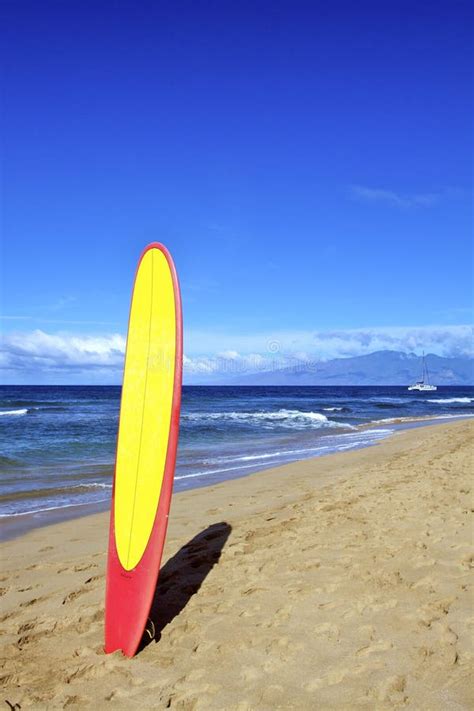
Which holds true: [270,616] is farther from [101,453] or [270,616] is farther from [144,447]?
[101,453]

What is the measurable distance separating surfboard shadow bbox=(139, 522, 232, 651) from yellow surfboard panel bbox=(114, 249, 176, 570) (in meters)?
0.46

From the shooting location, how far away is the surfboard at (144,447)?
3.22m

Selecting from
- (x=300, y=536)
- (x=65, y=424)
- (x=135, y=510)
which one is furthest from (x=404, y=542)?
(x=65, y=424)

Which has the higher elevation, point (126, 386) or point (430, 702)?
point (126, 386)

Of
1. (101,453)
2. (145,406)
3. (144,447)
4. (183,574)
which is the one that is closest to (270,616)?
(183,574)

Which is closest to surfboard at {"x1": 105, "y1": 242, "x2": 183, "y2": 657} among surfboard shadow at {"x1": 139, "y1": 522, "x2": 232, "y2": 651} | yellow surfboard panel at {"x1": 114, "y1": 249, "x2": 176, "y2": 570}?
yellow surfboard panel at {"x1": 114, "y1": 249, "x2": 176, "y2": 570}

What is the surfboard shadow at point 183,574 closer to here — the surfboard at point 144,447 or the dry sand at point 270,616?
the dry sand at point 270,616

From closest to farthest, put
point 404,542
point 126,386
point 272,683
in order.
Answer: point 272,683, point 126,386, point 404,542

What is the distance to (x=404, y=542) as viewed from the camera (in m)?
4.82

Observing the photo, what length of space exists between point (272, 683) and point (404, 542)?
237 cm

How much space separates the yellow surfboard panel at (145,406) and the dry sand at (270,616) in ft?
2.07

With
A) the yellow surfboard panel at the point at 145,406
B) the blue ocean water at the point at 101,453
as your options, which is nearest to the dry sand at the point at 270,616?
the yellow surfboard panel at the point at 145,406

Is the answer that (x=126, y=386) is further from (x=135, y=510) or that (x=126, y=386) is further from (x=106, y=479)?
(x=106, y=479)

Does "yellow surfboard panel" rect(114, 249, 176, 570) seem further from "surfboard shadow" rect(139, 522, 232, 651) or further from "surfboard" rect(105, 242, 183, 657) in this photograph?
"surfboard shadow" rect(139, 522, 232, 651)
